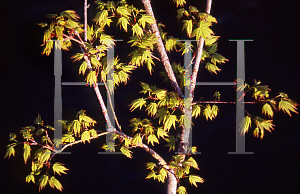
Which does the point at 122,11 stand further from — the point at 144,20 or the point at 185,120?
the point at 185,120

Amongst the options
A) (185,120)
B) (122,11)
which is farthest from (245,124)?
(122,11)

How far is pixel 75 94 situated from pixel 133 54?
0.91 m

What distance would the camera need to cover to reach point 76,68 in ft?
7.15

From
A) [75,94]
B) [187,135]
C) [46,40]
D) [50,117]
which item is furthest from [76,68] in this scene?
[187,135]

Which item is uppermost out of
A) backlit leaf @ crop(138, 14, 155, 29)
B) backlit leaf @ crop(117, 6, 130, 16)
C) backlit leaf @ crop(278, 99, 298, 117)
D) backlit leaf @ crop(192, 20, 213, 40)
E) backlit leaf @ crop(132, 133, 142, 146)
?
backlit leaf @ crop(117, 6, 130, 16)

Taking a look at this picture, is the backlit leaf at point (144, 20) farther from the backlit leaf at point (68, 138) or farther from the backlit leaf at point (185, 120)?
the backlit leaf at point (68, 138)

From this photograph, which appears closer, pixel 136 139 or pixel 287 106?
pixel 287 106

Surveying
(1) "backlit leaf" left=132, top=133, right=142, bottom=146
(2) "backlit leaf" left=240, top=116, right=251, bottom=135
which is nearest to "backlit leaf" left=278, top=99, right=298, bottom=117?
(2) "backlit leaf" left=240, top=116, right=251, bottom=135

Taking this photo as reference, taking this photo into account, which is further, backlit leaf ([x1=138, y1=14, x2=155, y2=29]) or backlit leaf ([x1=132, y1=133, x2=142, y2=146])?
backlit leaf ([x1=132, y1=133, x2=142, y2=146])

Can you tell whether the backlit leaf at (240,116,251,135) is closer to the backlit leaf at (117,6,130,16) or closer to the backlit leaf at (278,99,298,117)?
the backlit leaf at (278,99,298,117)

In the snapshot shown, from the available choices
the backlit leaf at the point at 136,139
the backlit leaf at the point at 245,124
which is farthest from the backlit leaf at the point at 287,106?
the backlit leaf at the point at 136,139

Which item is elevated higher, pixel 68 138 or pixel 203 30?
pixel 203 30

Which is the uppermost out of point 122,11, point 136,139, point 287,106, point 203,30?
point 122,11

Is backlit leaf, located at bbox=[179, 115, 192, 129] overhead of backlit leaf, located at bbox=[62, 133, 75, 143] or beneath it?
overhead
